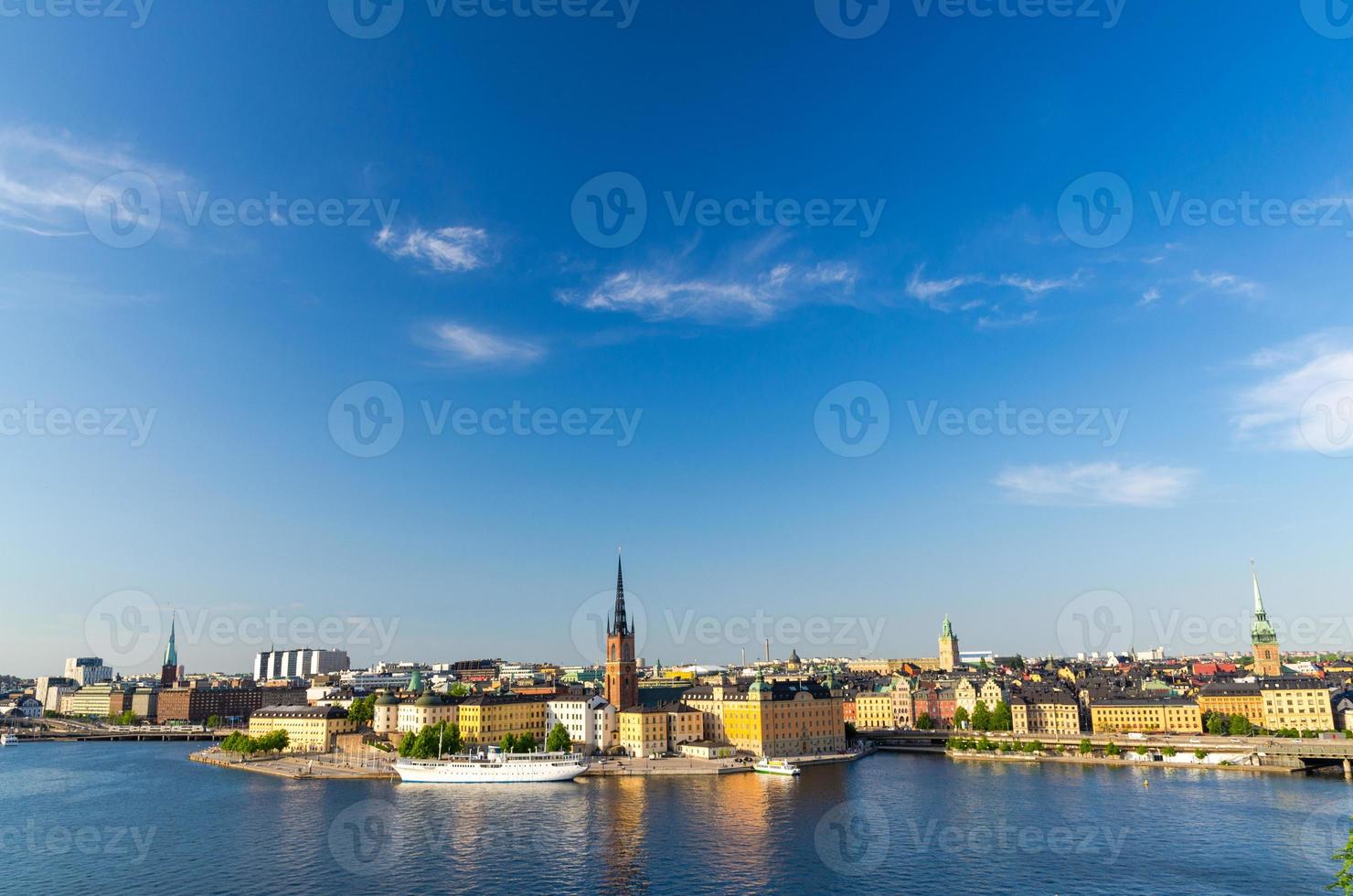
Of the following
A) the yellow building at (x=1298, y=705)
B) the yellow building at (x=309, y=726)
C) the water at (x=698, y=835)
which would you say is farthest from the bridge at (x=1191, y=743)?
the yellow building at (x=309, y=726)

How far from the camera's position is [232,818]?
179 ft

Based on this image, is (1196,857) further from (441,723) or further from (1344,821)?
(441,723)

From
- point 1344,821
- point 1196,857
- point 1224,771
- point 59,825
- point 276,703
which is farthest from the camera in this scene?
point 276,703

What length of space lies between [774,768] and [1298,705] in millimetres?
55254

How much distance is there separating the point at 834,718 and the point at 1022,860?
49.6 meters

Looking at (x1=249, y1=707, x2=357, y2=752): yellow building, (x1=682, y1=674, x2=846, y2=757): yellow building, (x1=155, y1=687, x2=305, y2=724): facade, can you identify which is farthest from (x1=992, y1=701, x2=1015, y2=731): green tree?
(x1=155, y1=687, x2=305, y2=724): facade

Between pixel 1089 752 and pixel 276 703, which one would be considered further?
pixel 276 703

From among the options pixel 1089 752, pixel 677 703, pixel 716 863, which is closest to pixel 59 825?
pixel 716 863

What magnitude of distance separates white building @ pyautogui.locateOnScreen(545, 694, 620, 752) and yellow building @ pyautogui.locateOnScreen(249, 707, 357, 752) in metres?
24.2

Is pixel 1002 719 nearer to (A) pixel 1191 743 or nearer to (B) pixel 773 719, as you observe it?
(A) pixel 1191 743

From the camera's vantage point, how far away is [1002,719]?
99.7 meters

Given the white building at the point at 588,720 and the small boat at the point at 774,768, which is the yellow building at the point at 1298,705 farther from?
the white building at the point at 588,720

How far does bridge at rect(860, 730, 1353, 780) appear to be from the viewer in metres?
70.9

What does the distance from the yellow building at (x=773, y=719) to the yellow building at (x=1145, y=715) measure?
29.4 metres
